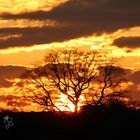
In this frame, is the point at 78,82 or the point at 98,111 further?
the point at 78,82

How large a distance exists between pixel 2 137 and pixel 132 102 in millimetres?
22951

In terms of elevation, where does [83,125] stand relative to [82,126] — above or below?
above

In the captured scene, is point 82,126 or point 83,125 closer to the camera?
point 82,126

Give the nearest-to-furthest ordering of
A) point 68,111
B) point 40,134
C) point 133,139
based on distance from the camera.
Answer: point 133,139, point 40,134, point 68,111

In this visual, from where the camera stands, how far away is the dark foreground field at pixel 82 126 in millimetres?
70688

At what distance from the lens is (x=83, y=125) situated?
73562 millimetres

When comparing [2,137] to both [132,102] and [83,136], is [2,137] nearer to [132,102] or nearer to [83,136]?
[83,136]

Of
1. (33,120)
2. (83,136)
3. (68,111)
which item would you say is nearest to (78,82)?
(68,111)

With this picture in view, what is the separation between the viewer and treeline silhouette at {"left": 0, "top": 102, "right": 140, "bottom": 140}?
7075 centimetres

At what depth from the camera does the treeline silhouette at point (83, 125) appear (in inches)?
2785

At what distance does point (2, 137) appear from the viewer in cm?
7281

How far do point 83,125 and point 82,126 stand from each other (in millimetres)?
225

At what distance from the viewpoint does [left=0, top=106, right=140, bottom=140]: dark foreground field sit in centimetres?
7069

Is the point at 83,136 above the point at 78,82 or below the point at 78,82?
below
